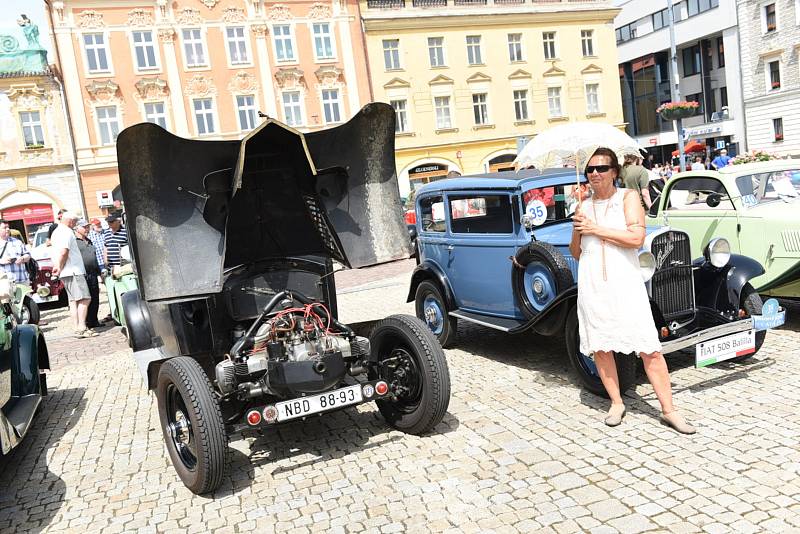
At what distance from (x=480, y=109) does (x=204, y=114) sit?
14.5m

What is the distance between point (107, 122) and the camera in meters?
31.1

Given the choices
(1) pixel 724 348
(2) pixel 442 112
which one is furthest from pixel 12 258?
(2) pixel 442 112

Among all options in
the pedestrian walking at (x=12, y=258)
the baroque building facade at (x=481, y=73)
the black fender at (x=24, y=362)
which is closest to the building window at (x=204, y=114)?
the baroque building facade at (x=481, y=73)

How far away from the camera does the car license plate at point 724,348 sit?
4809 millimetres

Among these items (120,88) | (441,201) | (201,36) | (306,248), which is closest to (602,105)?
(201,36)

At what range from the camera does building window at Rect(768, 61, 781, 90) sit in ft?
126

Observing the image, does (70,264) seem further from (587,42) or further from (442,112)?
(587,42)

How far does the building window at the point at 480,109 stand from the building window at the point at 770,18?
57.5 ft

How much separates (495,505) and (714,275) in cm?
326

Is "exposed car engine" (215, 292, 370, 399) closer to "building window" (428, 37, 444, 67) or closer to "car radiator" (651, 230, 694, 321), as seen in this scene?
"car radiator" (651, 230, 694, 321)

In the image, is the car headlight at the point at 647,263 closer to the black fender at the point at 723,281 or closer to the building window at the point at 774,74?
the black fender at the point at 723,281

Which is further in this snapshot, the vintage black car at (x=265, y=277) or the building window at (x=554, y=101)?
the building window at (x=554, y=101)

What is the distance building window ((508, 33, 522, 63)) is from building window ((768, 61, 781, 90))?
Result: 15.3 meters

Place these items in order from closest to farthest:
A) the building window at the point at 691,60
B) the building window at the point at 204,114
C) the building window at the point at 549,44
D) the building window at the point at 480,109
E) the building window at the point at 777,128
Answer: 1. the building window at the point at 204,114
2. the building window at the point at 480,109
3. the building window at the point at 549,44
4. the building window at the point at 777,128
5. the building window at the point at 691,60
